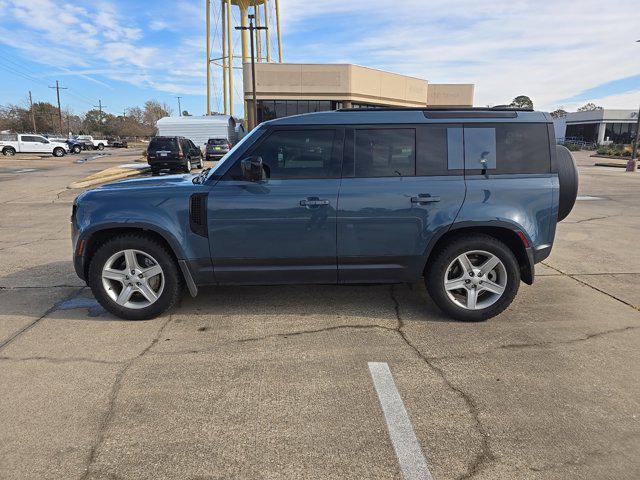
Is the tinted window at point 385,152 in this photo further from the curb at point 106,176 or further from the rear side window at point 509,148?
the curb at point 106,176

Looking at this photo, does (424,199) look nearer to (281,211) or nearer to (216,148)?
(281,211)

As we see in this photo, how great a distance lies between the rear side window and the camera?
4.19m

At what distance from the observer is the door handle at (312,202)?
4.06 meters

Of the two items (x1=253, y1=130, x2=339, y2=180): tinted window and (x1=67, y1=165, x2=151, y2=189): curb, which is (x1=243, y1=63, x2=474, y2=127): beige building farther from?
(x1=253, y1=130, x2=339, y2=180): tinted window

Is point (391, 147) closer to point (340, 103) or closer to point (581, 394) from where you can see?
point (581, 394)

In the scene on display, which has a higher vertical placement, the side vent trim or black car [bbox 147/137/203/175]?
black car [bbox 147/137/203/175]

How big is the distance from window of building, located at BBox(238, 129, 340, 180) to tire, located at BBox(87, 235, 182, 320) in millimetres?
1052

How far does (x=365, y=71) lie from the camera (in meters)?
42.5

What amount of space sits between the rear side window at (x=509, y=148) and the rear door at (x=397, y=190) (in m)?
0.14

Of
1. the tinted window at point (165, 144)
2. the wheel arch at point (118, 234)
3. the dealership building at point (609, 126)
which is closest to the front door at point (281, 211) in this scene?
the wheel arch at point (118, 234)

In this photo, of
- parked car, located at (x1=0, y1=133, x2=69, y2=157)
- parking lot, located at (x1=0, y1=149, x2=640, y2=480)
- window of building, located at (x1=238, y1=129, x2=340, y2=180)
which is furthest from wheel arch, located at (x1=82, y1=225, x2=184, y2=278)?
parked car, located at (x1=0, y1=133, x2=69, y2=157)

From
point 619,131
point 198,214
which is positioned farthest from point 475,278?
point 619,131

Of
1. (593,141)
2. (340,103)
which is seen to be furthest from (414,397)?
(593,141)

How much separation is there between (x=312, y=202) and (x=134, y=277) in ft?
6.07
